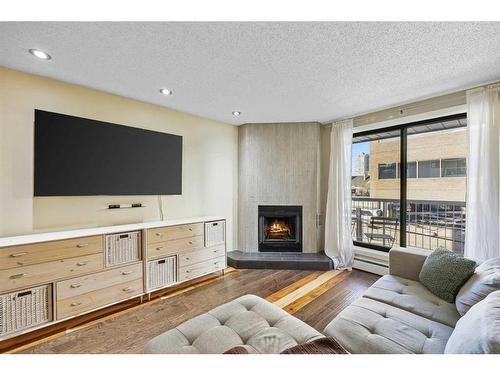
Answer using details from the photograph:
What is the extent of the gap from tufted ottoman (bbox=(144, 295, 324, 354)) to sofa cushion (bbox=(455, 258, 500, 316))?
0.91 m

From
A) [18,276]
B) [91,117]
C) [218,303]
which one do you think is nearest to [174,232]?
[218,303]

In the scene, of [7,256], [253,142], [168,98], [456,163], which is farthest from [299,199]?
[7,256]

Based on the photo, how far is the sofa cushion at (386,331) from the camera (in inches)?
42.4

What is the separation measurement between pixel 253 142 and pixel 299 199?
47.6 inches

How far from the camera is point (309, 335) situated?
115 centimetres

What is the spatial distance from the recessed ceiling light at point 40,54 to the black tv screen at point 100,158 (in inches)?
20.0

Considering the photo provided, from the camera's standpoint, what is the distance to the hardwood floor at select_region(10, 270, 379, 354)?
167cm

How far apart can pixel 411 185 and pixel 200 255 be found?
3.02m

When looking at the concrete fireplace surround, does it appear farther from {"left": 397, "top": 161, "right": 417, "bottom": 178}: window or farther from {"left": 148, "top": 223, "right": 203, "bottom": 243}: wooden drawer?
{"left": 397, "top": 161, "right": 417, "bottom": 178}: window

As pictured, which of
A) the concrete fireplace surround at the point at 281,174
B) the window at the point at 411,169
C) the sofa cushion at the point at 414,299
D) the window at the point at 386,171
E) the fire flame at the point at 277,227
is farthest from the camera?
the fire flame at the point at 277,227

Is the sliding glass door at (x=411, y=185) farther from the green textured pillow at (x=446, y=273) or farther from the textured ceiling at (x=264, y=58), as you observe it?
the green textured pillow at (x=446, y=273)

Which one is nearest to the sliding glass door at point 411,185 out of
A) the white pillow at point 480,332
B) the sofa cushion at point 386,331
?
the sofa cushion at point 386,331
